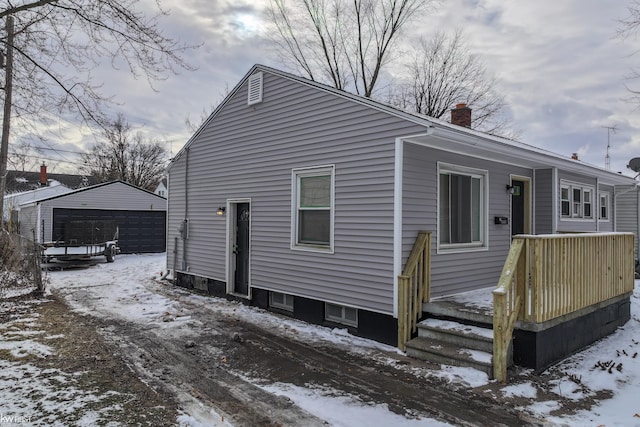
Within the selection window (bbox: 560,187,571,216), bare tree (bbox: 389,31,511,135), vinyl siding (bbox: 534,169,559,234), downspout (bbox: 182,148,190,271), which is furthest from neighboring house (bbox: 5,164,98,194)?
bare tree (bbox: 389,31,511,135)

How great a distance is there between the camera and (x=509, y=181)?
814 cm

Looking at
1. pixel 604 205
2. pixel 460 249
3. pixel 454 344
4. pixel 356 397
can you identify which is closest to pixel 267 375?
pixel 356 397

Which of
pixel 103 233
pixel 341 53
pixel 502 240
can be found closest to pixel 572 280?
pixel 502 240

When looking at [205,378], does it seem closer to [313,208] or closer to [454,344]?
[454,344]

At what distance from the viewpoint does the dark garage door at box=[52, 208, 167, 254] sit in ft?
60.8

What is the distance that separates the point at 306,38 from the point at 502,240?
1860 cm

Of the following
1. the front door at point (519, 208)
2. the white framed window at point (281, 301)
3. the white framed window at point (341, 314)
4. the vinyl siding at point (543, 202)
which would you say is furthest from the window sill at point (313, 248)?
the vinyl siding at point (543, 202)

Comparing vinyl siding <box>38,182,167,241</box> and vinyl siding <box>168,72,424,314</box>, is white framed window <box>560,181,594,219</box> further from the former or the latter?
vinyl siding <box>38,182,167,241</box>

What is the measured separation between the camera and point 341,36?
2294 centimetres

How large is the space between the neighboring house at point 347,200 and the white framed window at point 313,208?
24 millimetres

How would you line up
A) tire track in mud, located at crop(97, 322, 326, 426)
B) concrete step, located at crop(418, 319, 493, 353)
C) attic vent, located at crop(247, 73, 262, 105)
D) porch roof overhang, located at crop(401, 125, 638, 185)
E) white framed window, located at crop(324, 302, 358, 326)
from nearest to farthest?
tire track in mud, located at crop(97, 322, 326, 426), concrete step, located at crop(418, 319, 493, 353), porch roof overhang, located at crop(401, 125, 638, 185), white framed window, located at crop(324, 302, 358, 326), attic vent, located at crop(247, 73, 262, 105)

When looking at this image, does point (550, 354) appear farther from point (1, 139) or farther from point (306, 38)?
point (306, 38)

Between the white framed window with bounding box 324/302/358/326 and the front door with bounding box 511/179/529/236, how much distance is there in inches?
162

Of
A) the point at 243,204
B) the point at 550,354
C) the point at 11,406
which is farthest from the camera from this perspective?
the point at 243,204
